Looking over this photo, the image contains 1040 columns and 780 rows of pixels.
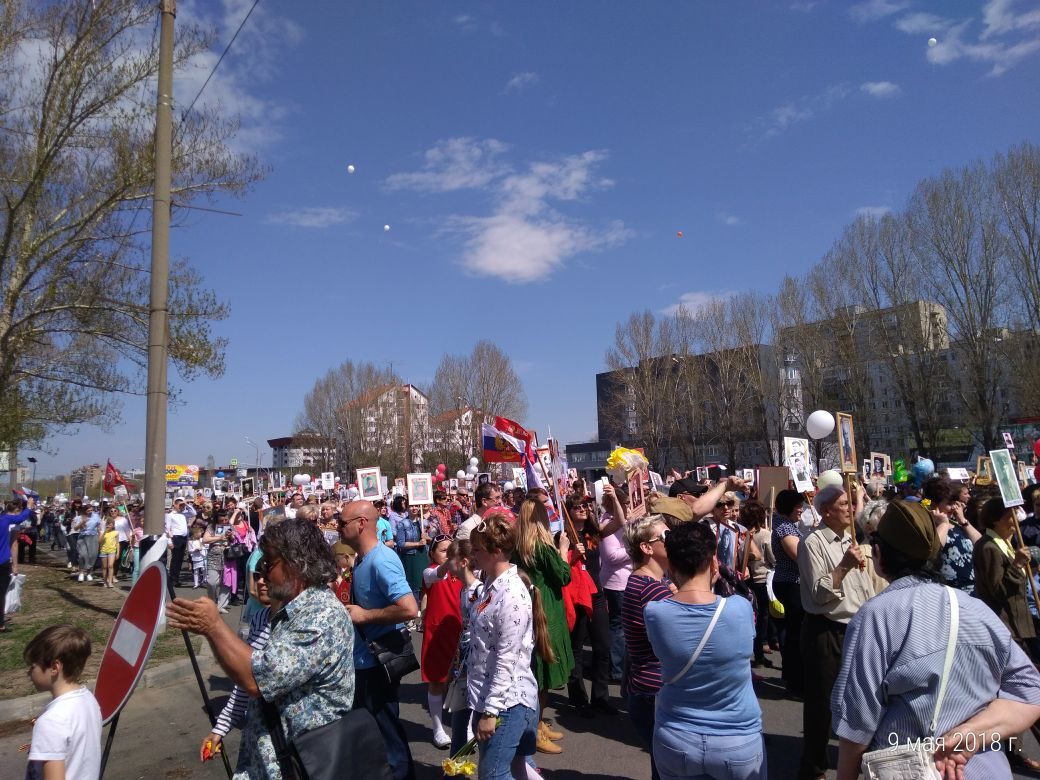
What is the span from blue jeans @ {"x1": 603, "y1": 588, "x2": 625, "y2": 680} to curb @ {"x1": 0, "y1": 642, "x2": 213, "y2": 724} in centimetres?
394

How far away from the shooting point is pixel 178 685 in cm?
822

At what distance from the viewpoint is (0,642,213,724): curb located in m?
6.88

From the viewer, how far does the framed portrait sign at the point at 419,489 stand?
15554 millimetres

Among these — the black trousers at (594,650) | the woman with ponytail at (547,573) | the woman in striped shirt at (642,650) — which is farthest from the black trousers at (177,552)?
the woman in striped shirt at (642,650)

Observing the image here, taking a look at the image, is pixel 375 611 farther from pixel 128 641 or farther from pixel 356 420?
pixel 356 420

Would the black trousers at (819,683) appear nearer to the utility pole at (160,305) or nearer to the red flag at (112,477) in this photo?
the utility pole at (160,305)

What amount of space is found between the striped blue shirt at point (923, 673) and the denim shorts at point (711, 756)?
76 cm

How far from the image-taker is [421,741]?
6098 millimetres

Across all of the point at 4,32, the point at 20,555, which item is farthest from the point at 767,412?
the point at 4,32

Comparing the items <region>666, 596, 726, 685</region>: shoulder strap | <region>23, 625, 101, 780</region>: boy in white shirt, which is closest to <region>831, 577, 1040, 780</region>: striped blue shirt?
<region>666, 596, 726, 685</region>: shoulder strap

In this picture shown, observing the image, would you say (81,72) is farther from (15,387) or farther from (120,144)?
(15,387)

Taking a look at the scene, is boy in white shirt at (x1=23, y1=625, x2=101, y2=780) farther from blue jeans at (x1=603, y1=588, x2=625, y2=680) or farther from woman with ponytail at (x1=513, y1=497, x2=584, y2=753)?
blue jeans at (x1=603, y1=588, x2=625, y2=680)

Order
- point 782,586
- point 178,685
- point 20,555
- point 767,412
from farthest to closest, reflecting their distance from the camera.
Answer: point 767,412 → point 20,555 → point 178,685 → point 782,586

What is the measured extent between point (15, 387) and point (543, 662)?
52.2 feet
